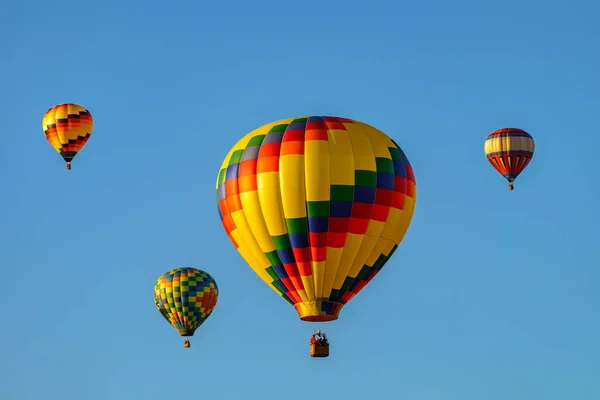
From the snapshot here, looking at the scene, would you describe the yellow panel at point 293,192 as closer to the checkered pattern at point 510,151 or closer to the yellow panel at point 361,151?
the yellow panel at point 361,151

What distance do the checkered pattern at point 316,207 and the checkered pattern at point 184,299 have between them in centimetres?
1659

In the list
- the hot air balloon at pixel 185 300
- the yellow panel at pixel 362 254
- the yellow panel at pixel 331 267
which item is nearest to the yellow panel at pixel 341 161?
the yellow panel at pixel 362 254

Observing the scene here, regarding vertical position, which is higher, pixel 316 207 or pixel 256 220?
pixel 316 207

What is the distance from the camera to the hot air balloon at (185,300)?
70125mm

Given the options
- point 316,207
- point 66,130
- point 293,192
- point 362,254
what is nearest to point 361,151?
point 316,207

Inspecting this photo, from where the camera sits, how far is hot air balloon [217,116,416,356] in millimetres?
52375

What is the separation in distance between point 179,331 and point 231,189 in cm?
1807

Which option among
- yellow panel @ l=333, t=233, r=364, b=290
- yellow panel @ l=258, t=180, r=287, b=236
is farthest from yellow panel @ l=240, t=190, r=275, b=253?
yellow panel @ l=333, t=233, r=364, b=290

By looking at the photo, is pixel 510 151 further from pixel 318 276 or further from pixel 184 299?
pixel 318 276

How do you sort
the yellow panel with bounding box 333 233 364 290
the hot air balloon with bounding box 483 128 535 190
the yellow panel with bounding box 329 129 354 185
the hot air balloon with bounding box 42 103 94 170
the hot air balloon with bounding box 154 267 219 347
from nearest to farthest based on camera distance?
the yellow panel with bounding box 329 129 354 185 < the yellow panel with bounding box 333 233 364 290 < the hot air balloon with bounding box 42 103 94 170 < the hot air balloon with bounding box 483 128 535 190 < the hot air balloon with bounding box 154 267 219 347

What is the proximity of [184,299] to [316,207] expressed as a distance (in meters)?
18.9

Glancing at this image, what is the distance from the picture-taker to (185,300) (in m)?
70.1

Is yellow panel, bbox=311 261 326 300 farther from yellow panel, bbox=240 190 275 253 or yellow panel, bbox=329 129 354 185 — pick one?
yellow panel, bbox=329 129 354 185

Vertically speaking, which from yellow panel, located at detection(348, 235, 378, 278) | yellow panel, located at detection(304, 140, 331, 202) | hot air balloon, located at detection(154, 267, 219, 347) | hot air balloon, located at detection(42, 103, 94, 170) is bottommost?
yellow panel, located at detection(348, 235, 378, 278)
